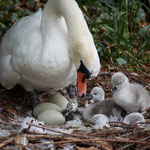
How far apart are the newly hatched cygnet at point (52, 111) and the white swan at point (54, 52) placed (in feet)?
0.67

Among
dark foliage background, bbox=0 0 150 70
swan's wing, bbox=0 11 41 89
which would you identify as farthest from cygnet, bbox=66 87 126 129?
dark foliage background, bbox=0 0 150 70

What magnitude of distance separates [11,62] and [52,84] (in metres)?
0.46

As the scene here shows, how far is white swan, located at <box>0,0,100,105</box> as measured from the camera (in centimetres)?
324

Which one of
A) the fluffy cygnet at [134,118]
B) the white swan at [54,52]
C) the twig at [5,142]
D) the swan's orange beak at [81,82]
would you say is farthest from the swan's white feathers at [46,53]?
the twig at [5,142]

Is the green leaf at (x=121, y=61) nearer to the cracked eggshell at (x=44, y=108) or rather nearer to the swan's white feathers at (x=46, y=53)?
the swan's white feathers at (x=46, y=53)

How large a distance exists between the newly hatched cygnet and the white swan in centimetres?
20

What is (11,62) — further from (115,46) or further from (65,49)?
(115,46)

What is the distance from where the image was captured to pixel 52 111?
3480 mm

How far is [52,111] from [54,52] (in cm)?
57

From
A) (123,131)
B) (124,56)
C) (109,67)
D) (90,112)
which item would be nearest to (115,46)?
(124,56)

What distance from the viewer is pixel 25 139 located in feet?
8.84

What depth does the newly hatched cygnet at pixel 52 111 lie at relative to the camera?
342 cm

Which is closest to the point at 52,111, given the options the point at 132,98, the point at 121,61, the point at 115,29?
the point at 132,98

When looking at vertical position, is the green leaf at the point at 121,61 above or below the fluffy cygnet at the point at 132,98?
above
